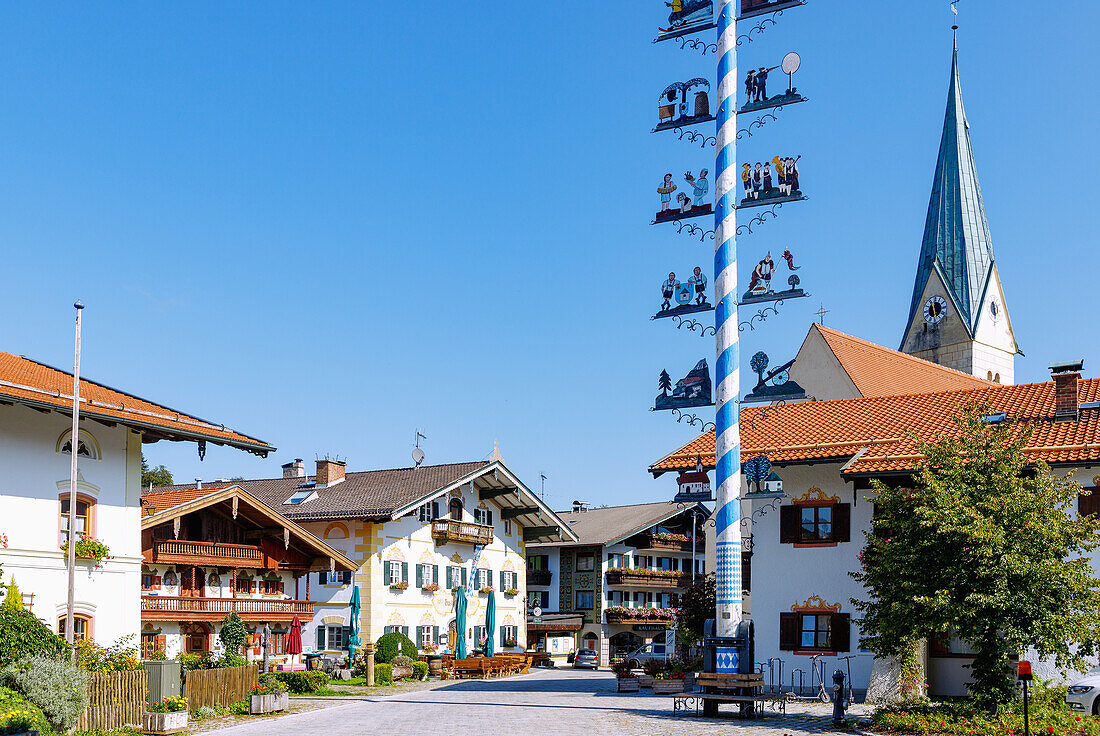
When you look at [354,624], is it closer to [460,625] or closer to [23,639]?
[460,625]

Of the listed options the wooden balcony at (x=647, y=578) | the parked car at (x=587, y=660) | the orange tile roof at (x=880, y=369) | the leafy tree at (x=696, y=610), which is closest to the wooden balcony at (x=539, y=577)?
the wooden balcony at (x=647, y=578)

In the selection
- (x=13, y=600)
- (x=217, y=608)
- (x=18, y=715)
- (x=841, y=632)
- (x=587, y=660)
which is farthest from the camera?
(x=587, y=660)

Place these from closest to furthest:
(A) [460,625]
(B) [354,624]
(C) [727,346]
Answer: (C) [727,346] → (B) [354,624] → (A) [460,625]

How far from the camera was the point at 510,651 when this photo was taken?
53281mm

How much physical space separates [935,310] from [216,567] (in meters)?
54.7

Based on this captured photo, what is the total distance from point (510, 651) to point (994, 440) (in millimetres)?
33356

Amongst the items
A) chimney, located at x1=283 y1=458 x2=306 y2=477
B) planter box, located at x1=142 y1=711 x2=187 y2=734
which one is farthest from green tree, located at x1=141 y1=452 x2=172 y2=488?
planter box, located at x1=142 y1=711 x2=187 y2=734

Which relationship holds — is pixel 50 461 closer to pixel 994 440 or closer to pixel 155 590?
pixel 155 590

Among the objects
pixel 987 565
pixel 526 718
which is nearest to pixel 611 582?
pixel 526 718

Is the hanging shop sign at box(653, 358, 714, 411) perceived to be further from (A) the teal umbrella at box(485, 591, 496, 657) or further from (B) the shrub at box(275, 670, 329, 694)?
(A) the teal umbrella at box(485, 591, 496, 657)

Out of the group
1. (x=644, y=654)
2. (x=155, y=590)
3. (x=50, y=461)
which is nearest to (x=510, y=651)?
(x=644, y=654)

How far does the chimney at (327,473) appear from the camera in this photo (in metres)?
53.4

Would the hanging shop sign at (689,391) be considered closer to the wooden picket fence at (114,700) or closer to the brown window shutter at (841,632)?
the brown window shutter at (841,632)

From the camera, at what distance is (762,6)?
99.8ft
